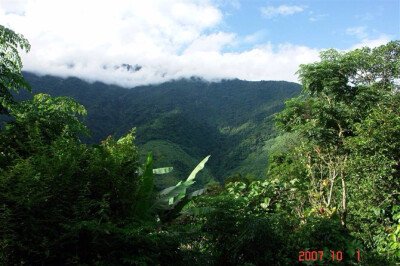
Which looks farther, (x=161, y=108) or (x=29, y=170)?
(x=161, y=108)

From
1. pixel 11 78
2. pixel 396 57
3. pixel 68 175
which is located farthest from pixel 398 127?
pixel 396 57

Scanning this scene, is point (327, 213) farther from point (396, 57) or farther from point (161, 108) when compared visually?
point (161, 108)

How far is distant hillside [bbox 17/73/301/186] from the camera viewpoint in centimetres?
6141

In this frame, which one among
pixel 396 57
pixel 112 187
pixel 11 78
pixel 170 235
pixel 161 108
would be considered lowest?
pixel 170 235

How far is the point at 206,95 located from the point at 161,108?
1376 inches

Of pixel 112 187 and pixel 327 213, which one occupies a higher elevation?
pixel 112 187

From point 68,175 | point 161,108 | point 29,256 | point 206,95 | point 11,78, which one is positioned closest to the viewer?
point 29,256

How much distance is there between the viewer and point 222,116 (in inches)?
4045

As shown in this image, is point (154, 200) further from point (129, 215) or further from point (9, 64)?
point (9, 64)

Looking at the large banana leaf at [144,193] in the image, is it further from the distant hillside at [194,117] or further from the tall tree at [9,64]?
the distant hillside at [194,117]
